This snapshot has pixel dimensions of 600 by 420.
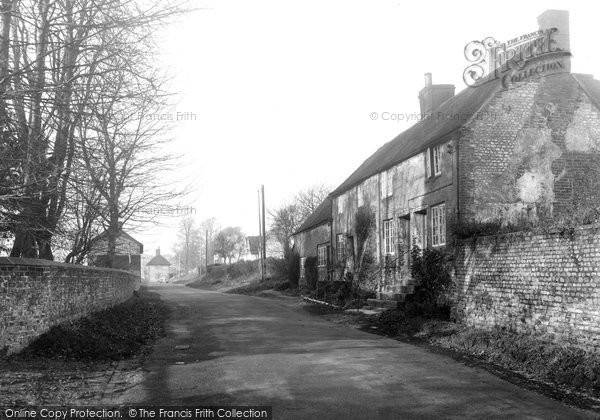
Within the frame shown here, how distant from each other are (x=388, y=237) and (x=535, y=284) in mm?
11380

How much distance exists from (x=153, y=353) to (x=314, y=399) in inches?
197

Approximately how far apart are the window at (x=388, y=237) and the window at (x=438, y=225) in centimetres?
356

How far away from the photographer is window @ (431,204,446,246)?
1683cm

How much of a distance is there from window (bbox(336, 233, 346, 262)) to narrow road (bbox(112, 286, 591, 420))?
13.8m

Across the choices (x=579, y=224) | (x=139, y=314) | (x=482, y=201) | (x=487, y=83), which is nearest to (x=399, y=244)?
(x=482, y=201)

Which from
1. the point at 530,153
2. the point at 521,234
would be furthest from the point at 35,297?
the point at 530,153

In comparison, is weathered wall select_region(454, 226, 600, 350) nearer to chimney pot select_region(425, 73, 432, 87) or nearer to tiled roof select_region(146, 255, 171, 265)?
chimney pot select_region(425, 73, 432, 87)

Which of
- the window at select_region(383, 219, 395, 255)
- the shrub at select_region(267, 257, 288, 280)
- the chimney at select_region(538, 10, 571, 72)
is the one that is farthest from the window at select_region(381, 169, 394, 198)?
the shrub at select_region(267, 257, 288, 280)

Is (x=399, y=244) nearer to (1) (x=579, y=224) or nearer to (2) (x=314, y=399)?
(1) (x=579, y=224)

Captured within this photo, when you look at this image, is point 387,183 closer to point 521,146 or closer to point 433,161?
point 433,161

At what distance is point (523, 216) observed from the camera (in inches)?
625

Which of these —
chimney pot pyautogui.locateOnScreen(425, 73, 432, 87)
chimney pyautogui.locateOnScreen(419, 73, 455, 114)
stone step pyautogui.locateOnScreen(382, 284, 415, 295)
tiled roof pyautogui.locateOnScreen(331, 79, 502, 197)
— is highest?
chimney pot pyautogui.locateOnScreen(425, 73, 432, 87)

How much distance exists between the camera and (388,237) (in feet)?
70.9

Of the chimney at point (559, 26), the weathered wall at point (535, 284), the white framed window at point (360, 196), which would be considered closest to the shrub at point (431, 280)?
the weathered wall at point (535, 284)
